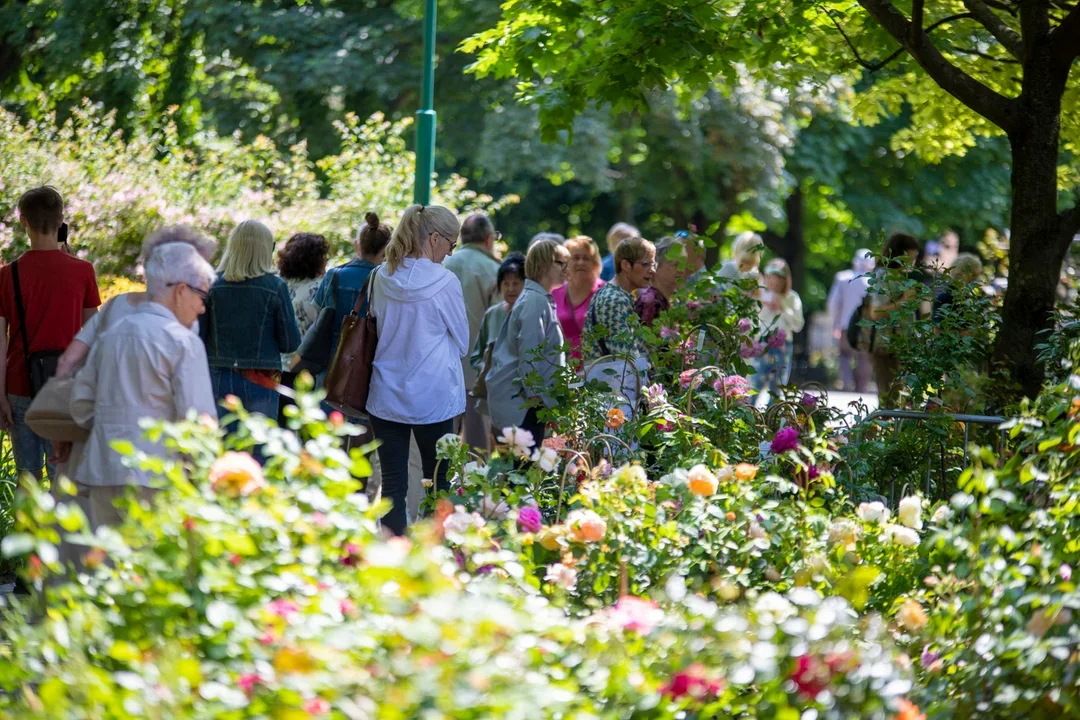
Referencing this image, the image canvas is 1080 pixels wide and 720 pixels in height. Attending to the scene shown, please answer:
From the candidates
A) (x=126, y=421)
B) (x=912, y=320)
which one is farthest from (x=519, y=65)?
(x=126, y=421)

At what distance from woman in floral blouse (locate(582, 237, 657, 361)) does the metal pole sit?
264cm

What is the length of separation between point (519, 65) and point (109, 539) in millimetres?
5284

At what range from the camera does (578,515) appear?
390 centimetres

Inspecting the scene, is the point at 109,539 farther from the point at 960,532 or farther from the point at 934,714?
the point at 960,532

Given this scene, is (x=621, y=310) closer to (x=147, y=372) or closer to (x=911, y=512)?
(x=911, y=512)

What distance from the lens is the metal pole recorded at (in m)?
10.1

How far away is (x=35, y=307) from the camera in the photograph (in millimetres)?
6164

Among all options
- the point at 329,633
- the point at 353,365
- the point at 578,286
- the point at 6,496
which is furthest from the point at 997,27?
the point at 329,633

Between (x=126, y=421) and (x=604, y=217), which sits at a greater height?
(x=126, y=421)

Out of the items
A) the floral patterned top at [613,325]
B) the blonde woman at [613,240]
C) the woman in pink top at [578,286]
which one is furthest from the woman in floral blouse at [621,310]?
the blonde woman at [613,240]

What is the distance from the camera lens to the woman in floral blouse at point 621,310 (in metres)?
7.09

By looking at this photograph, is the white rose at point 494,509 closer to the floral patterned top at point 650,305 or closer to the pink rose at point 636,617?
the pink rose at point 636,617

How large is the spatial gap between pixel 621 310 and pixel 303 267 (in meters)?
1.91

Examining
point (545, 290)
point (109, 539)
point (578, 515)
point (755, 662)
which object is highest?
point (109, 539)
